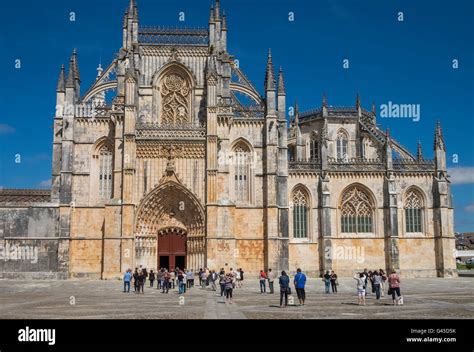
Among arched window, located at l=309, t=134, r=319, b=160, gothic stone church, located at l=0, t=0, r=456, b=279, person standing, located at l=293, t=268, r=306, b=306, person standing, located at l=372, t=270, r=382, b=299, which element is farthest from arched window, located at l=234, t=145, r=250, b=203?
person standing, located at l=293, t=268, r=306, b=306

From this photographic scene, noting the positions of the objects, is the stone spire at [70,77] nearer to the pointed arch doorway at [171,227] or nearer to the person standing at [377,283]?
the pointed arch doorway at [171,227]

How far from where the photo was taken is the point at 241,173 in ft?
147

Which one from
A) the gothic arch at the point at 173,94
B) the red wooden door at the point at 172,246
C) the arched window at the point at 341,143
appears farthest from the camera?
the arched window at the point at 341,143

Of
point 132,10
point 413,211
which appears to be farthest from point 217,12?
point 413,211

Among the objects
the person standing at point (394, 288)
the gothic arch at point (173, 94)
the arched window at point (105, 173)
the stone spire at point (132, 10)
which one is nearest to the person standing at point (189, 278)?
the arched window at point (105, 173)

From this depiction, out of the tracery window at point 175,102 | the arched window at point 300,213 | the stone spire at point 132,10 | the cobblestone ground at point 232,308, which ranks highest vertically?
the stone spire at point 132,10

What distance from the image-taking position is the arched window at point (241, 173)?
4438cm

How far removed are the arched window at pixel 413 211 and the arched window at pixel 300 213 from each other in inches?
343

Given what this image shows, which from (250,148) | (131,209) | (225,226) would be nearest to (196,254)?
(225,226)

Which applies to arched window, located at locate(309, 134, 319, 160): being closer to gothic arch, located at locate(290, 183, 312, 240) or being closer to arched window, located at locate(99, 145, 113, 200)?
gothic arch, located at locate(290, 183, 312, 240)

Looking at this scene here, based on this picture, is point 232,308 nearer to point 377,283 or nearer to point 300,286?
point 300,286

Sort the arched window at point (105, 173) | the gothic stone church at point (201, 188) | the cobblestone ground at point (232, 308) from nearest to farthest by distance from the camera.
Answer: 1. the cobblestone ground at point (232, 308)
2. the gothic stone church at point (201, 188)
3. the arched window at point (105, 173)

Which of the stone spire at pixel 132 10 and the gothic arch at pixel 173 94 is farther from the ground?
the stone spire at pixel 132 10

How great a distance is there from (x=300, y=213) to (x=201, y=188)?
9.32 metres
